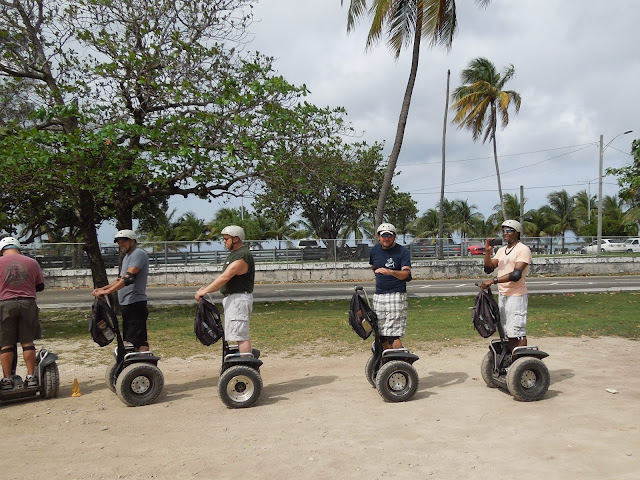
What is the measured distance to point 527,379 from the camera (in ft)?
20.0

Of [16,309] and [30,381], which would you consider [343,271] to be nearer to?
[30,381]

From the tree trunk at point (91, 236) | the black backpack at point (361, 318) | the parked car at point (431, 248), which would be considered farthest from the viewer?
the parked car at point (431, 248)

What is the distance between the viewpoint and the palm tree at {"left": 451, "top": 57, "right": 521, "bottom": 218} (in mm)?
32531

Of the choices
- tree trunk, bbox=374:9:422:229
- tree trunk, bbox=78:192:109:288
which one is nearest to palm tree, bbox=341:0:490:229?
tree trunk, bbox=374:9:422:229

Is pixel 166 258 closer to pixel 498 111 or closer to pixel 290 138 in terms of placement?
pixel 290 138

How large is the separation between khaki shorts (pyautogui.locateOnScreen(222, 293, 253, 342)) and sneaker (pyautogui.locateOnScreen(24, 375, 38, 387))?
225cm

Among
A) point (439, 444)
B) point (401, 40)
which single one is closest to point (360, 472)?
point (439, 444)

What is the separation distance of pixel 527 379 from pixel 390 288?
171 centimetres

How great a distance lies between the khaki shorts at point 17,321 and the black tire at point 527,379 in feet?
16.8

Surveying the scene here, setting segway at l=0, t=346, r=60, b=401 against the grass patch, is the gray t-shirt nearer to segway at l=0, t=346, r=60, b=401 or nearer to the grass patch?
segway at l=0, t=346, r=60, b=401

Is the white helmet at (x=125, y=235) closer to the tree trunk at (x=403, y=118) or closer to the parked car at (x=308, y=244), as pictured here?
the tree trunk at (x=403, y=118)

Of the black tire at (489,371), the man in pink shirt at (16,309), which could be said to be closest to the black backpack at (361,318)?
the black tire at (489,371)

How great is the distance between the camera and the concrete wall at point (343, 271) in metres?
25.0

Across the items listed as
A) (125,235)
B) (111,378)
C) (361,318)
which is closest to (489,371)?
(361,318)
